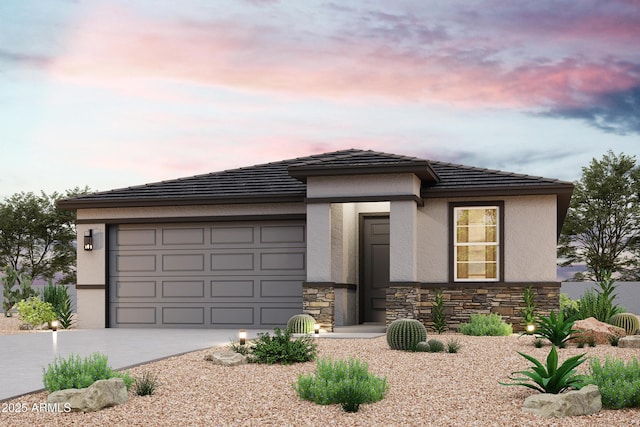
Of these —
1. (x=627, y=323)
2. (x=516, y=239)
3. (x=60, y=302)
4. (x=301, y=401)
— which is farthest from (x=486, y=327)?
(x=60, y=302)

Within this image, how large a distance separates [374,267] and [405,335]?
6.81 meters

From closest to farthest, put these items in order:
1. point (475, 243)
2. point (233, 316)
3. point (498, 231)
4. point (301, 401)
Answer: point (301, 401) < point (498, 231) < point (475, 243) < point (233, 316)

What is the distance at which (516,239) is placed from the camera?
16594 mm

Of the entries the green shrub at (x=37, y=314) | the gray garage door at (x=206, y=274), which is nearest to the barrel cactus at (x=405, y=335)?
the gray garage door at (x=206, y=274)

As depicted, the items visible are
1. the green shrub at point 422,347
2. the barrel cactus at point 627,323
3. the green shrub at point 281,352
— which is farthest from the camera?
the barrel cactus at point 627,323

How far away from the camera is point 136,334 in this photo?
16094 mm

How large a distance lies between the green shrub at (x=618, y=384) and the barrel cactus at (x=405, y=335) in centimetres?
398

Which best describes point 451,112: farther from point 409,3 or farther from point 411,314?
point 411,314

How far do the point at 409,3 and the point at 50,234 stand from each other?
29.5 meters

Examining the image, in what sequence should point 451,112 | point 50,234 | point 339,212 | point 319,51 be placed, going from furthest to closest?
1. point 50,234
2. point 451,112
3. point 319,51
4. point 339,212

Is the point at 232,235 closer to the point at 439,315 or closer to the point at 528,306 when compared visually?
the point at 439,315

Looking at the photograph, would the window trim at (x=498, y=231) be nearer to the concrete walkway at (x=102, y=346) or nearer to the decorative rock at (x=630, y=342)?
the concrete walkway at (x=102, y=346)

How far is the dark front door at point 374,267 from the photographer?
18516 mm

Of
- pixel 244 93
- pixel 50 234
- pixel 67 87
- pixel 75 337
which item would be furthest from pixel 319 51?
pixel 50 234
